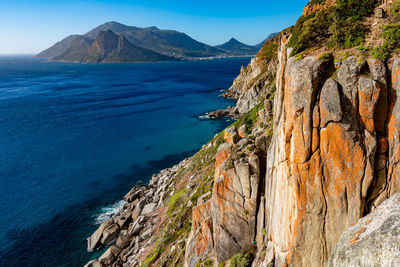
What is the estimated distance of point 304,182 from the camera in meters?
13.1

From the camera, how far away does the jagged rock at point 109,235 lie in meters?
36.5

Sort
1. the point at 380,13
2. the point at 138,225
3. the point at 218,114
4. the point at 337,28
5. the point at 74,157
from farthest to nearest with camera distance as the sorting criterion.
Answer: the point at 218,114, the point at 74,157, the point at 138,225, the point at 337,28, the point at 380,13

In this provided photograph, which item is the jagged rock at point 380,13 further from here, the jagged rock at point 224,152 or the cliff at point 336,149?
the jagged rock at point 224,152

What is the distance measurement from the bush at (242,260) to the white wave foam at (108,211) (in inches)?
1192

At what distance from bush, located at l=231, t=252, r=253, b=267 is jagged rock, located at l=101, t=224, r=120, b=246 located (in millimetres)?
24842

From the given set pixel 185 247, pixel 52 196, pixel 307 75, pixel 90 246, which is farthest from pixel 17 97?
pixel 307 75

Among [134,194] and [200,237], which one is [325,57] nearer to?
[200,237]

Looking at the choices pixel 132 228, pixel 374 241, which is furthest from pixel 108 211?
pixel 374 241

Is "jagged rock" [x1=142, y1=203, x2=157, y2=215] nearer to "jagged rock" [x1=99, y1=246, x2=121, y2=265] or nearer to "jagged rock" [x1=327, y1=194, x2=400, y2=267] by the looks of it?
"jagged rock" [x1=99, y1=246, x2=121, y2=265]

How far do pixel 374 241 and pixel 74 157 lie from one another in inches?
2708

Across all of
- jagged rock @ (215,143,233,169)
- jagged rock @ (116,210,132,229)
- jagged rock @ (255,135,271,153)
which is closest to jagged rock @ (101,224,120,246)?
jagged rock @ (116,210,132,229)

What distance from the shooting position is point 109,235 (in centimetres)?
3688

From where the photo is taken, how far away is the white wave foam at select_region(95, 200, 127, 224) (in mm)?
42244

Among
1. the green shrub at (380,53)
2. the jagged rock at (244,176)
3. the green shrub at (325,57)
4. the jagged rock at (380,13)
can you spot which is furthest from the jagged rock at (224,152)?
the jagged rock at (380,13)
